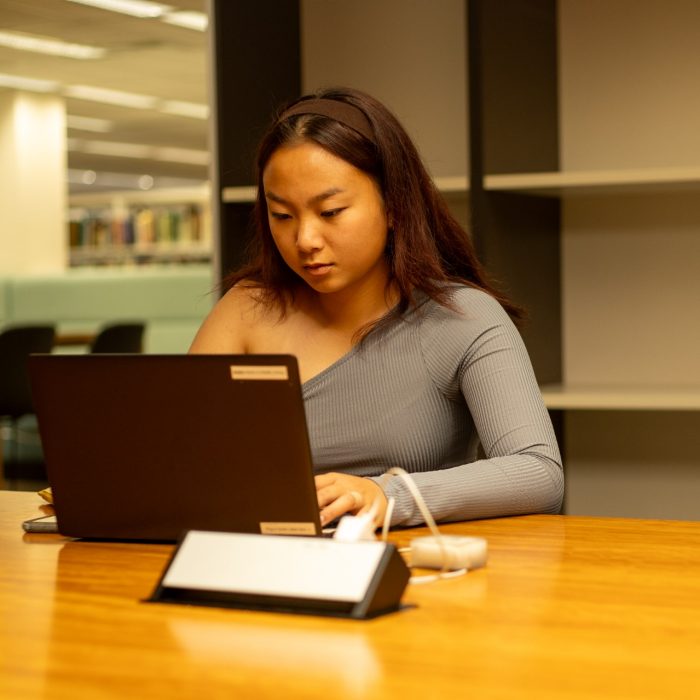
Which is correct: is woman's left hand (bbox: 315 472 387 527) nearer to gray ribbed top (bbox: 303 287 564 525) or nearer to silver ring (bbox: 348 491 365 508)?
silver ring (bbox: 348 491 365 508)

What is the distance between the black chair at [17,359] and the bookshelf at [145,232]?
5.38 m

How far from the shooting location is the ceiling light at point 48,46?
6691 millimetres

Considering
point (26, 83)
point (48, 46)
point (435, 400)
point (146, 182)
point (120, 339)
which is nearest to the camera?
point (435, 400)

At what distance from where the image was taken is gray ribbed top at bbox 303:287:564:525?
1.64m

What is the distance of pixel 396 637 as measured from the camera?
96cm

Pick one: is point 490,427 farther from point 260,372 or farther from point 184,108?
point 184,108

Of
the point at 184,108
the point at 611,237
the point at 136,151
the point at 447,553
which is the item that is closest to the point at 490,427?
the point at 447,553

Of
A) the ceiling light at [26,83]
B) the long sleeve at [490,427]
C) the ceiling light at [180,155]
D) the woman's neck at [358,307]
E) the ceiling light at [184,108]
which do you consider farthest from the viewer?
the ceiling light at [180,155]

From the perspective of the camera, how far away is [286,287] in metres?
1.96

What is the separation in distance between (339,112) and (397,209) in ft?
0.53

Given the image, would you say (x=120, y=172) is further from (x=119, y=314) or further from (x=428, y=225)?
(x=428, y=225)

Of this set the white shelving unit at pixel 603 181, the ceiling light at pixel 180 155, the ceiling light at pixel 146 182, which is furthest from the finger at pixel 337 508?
the ceiling light at pixel 146 182

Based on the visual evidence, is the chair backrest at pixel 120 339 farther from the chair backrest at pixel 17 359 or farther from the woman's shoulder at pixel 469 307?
the woman's shoulder at pixel 469 307

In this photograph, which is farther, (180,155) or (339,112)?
(180,155)
